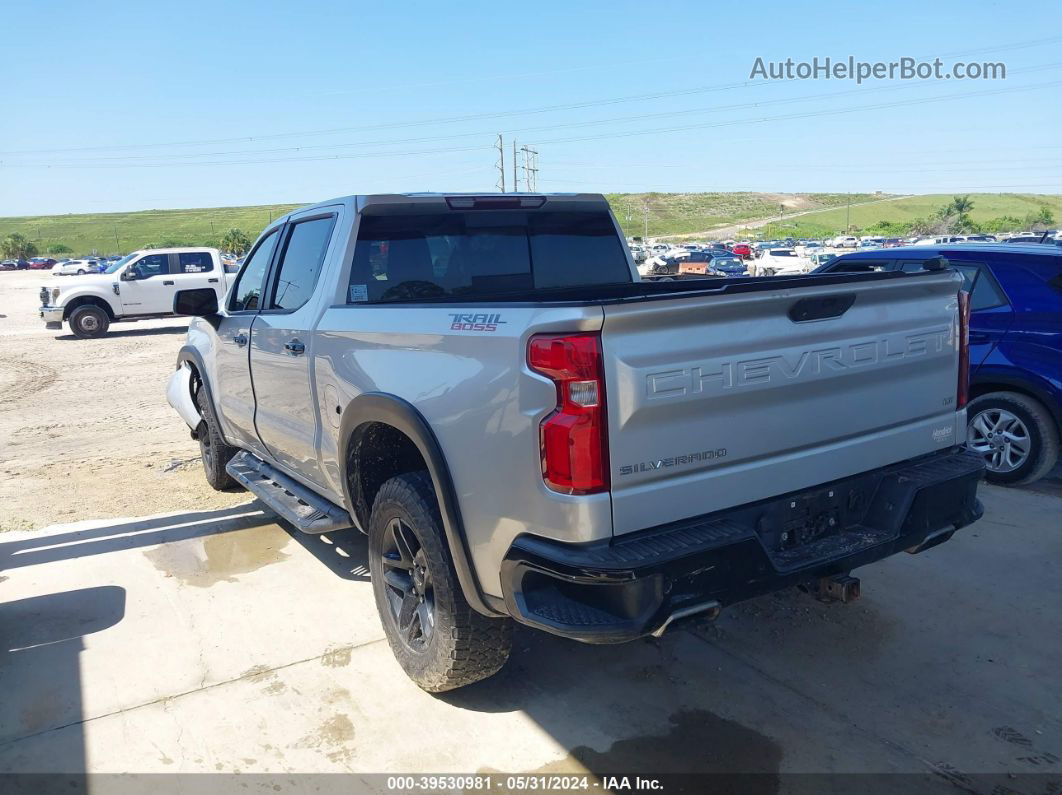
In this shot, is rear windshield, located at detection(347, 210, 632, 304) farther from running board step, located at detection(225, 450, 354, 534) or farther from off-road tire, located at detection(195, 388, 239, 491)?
off-road tire, located at detection(195, 388, 239, 491)

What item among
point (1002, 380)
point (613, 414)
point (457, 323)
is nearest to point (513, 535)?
point (613, 414)

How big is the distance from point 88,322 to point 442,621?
18.9 meters

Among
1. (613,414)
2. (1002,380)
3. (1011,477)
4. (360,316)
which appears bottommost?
(1011,477)

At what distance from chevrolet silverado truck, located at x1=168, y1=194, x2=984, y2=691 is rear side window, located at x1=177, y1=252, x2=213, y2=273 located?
1691 cm

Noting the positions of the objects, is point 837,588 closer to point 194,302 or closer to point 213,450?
point 194,302

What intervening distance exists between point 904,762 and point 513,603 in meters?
1.61

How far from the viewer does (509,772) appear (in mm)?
3023

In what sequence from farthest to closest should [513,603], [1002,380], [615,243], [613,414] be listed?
[1002,380] → [615,243] → [513,603] → [613,414]

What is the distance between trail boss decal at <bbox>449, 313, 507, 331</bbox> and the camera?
2746 mm

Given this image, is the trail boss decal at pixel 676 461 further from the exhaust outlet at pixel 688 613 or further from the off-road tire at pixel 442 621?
the off-road tire at pixel 442 621

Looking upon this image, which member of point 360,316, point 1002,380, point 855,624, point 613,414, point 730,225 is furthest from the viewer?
point 730,225

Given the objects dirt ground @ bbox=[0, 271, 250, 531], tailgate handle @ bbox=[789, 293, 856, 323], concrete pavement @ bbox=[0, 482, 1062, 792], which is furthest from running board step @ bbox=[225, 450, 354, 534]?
tailgate handle @ bbox=[789, 293, 856, 323]

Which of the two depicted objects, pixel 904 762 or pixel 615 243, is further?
pixel 615 243

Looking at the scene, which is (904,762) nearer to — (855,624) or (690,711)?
(690,711)
